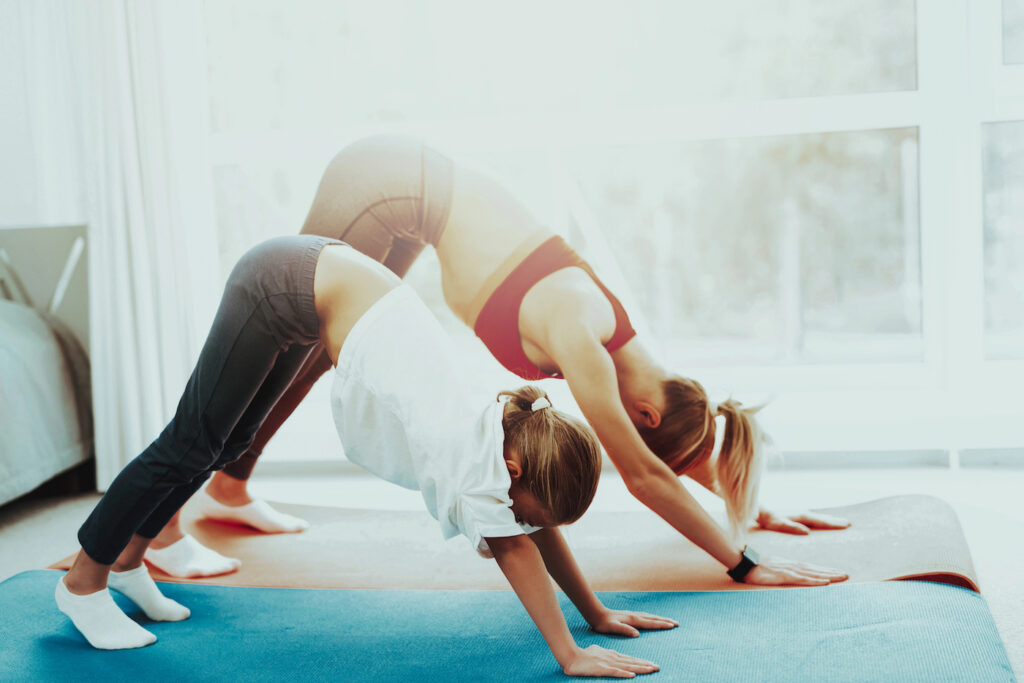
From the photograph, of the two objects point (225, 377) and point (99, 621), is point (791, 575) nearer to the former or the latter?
point (225, 377)

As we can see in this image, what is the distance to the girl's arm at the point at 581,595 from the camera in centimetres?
156

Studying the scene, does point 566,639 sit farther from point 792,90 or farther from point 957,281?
point 792,90

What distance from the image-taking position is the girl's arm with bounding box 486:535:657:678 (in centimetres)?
140

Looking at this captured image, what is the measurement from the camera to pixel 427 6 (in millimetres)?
2914

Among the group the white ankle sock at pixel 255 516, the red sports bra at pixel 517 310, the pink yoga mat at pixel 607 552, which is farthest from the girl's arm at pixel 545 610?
the white ankle sock at pixel 255 516

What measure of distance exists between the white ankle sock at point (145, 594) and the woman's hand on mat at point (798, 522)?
4.39 ft

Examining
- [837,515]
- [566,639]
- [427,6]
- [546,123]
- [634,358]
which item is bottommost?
[837,515]

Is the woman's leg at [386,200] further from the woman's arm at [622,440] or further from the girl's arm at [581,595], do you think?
the girl's arm at [581,595]

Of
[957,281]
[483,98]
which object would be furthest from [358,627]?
[957,281]

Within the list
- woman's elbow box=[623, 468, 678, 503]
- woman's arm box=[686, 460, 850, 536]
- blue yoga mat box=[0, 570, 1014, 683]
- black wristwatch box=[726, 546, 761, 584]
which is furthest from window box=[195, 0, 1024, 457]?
blue yoga mat box=[0, 570, 1014, 683]

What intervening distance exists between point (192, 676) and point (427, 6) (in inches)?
85.3

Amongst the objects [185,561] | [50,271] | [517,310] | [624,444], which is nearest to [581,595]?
[624,444]

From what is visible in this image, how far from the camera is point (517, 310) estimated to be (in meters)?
1.97

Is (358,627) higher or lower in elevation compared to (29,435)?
lower
